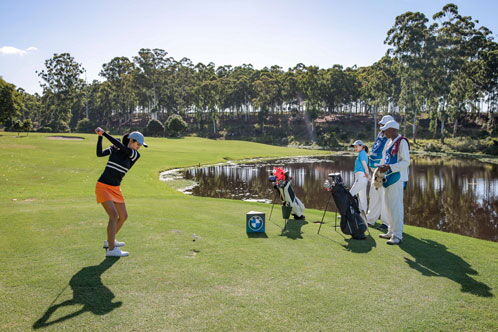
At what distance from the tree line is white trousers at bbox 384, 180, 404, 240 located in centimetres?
6106

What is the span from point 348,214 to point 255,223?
7.60ft

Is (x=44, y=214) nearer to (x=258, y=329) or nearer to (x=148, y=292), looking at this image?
(x=148, y=292)

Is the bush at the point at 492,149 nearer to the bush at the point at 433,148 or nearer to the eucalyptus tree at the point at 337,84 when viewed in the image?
the bush at the point at 433,148

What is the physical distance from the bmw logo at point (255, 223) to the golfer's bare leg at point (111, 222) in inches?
122

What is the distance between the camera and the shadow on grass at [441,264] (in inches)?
228

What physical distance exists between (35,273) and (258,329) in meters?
3.76

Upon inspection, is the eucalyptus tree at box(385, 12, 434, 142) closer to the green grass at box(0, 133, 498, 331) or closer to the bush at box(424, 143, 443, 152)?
the bush at box(424, 143, 443, 152)

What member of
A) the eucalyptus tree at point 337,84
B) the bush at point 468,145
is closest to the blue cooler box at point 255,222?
the bush at point 468,145

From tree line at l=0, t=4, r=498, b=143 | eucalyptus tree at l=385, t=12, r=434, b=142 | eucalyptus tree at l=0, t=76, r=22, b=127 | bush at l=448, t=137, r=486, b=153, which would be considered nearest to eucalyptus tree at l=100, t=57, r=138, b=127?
tree line at l=0, t=4, r=498, b=143

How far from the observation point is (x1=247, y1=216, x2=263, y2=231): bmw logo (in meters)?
8.41

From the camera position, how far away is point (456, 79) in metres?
62.4

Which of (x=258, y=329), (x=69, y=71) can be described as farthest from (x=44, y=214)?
(x=69, y=71)

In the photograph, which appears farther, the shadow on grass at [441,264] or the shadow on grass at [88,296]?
the shadow on grass at [441,264]

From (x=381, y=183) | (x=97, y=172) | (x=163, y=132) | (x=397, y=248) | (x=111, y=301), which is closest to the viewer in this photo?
(x=111, y=301)
